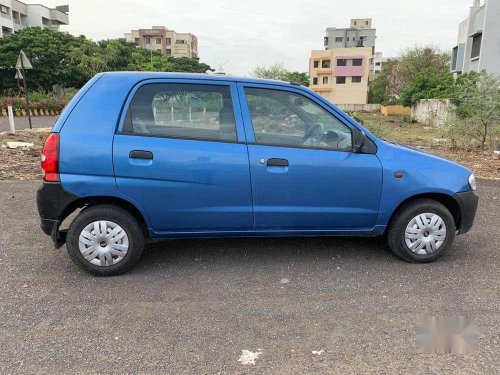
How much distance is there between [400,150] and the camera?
398 cm

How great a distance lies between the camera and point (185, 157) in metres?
3.60

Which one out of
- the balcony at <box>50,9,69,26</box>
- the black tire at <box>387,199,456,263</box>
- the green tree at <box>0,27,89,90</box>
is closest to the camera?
the black tire at <box>387,199,456,263</box>

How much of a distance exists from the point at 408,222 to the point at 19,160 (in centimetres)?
854

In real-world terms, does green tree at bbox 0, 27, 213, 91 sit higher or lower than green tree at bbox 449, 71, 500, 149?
higher

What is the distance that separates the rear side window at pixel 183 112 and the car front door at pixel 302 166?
0.20 meters

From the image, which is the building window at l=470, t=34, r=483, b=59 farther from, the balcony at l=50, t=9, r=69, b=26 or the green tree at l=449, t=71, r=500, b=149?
the balcony at l=50, t=9, r=69, b=26

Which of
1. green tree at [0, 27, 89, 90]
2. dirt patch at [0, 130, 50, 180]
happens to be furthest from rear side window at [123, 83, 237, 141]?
green tree at [0, 27, 89, 90]

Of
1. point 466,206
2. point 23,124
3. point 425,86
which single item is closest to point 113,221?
point 466,206

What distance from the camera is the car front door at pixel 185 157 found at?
A: 3578mm

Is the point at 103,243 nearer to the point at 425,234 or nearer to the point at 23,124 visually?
the point at 425,234

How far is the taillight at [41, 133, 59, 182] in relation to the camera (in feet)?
11.4

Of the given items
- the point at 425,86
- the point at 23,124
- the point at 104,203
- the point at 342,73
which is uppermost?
the point at 342,73

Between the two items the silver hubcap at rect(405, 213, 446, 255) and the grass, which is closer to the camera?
the silver hubcap at rect(405, 213, 446, 255)

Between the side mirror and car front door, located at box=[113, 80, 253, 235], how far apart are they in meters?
1.02
